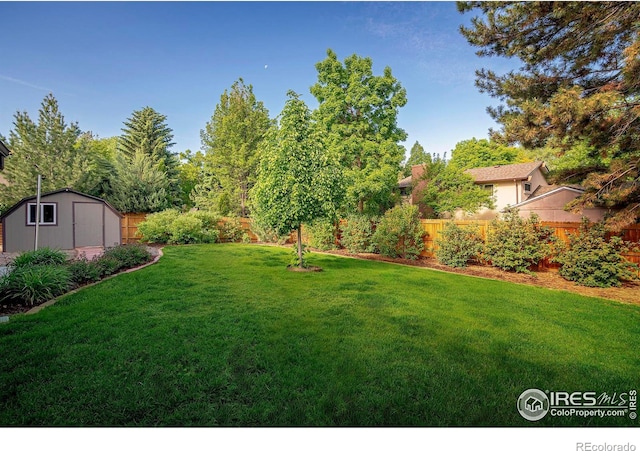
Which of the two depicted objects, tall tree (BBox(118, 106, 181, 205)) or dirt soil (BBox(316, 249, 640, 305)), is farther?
tall tree (BBox(118, 106, 181, 205))

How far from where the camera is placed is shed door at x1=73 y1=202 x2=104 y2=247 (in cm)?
1396

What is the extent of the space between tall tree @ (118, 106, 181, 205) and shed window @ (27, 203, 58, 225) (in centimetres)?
1146

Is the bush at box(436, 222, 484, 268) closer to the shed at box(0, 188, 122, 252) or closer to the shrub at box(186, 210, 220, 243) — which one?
the shrub at box(186, 210, 220, 243)

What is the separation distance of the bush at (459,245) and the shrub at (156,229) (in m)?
13.8

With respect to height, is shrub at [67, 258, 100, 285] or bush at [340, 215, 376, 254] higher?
bush at [340, 215, 376, 254]

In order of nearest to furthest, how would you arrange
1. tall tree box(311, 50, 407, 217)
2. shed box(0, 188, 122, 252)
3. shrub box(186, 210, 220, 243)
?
shed box(0, 188, 122, 252), tall tree box(311, 50, 407, 217), shrub box(186, 210, 220, 243)

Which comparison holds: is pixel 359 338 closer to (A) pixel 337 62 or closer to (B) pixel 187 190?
(A) pixel 337 62

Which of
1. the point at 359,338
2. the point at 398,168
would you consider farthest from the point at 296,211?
the point at 398,168

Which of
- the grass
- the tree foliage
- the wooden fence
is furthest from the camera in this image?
the tree foliage

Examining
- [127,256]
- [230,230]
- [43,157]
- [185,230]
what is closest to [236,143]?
[230,230]

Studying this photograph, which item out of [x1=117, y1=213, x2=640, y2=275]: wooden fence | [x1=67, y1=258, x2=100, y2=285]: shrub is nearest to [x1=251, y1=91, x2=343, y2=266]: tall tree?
[x1=67, y1=258, x2=100, y2=285]: shrub

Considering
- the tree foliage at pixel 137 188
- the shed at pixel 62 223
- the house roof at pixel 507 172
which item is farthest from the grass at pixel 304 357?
the house roof at pixel 507 172

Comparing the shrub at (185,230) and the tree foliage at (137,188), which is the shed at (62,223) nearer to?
the shrub at (185,230)

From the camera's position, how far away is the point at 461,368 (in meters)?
3.03
